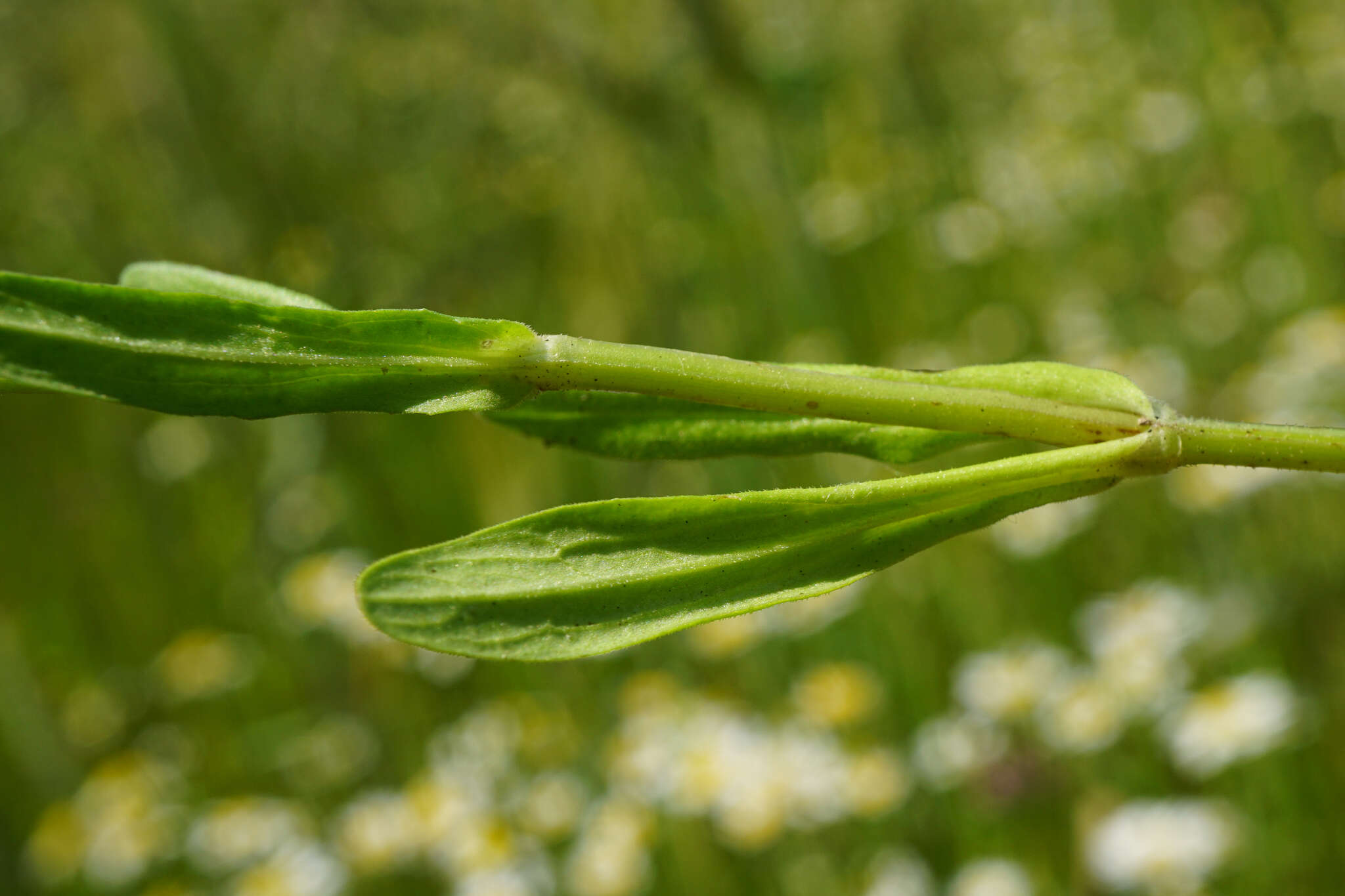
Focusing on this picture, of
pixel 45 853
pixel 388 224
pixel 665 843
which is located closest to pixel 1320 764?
pixel 665 843

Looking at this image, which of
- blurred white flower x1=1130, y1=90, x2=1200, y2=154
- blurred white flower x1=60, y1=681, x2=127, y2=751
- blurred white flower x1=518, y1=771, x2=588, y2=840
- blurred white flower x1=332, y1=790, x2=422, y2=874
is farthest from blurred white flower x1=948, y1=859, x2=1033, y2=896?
blurred white flower x1=1130, y1=90, x2=1200, y2=154

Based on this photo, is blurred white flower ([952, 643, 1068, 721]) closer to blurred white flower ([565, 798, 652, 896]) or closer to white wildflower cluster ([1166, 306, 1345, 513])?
white wildflower cluster ([1166, 306, 1345, 513])

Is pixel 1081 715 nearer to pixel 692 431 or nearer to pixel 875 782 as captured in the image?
pixel 875 782

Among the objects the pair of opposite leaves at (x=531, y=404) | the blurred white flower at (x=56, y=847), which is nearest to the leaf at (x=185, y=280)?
the pair of opposite leaves at (x=531, y=404)

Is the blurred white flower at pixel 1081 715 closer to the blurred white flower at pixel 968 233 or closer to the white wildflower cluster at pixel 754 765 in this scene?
the white wildflower cluster at pixel 754 765

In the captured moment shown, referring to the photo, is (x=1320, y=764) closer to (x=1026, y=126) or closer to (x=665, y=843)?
(x=665, y=843)

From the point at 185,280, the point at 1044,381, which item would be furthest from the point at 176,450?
the point at 1044,381
